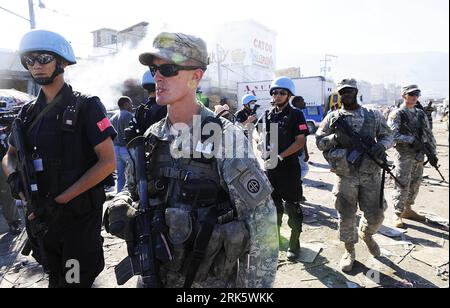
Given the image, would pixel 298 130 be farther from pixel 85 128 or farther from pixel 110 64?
pixel 110 64

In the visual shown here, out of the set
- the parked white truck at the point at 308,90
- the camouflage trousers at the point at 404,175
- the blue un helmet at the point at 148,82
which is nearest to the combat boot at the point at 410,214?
the camouflage trousers at the point at 404,175

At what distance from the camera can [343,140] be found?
3.40 metres

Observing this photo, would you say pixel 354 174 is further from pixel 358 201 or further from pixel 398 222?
pixel 398 222

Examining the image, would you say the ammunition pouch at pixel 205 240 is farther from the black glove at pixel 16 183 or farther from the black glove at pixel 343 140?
the black glove at pixel 343 140

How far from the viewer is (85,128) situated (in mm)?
2023

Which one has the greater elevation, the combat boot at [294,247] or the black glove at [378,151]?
the black glove at [378,151]

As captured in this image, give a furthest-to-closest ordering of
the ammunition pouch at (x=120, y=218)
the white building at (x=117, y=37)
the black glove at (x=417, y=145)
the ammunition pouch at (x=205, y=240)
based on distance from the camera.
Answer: the white building at (x=117, y=37) < the black glove at (x=417, y=145) < the ammunition pouch at (x=120, y=218) < the ammunition pouch at (x=205, y=240)

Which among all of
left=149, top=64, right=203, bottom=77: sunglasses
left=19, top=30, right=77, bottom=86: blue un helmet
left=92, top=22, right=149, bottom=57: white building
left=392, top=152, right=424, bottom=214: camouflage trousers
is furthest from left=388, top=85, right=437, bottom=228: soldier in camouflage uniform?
left=92, top=22, right=149, bottom=57: white building

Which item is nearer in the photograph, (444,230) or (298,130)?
(298,130)

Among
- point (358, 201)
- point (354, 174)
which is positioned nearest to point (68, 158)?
point (354, 174)

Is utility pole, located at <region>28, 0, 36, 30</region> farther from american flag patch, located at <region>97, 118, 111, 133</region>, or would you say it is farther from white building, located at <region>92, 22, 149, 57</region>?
white building, located at <region>92, 22, 149, 57</region>

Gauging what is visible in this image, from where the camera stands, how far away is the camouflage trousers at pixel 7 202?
4.60 metres

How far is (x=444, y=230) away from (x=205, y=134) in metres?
4.68

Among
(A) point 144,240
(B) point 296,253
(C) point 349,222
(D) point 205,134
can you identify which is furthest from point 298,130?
(A) point 144,240
